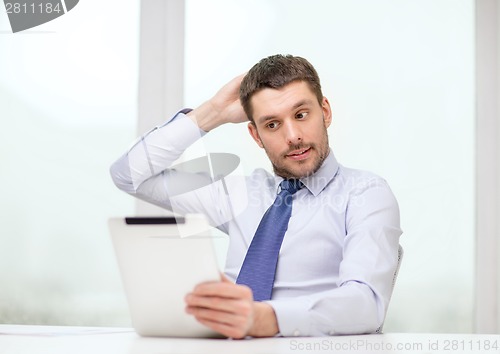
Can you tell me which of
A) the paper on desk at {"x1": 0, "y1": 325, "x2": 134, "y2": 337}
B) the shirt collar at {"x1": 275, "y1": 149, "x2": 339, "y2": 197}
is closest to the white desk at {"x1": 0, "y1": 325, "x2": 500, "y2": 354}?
the paper on desk at {"x1": 0, "y1": 325, "x2": 134, "y2": 337}

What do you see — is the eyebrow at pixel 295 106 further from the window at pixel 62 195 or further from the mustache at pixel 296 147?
the window at pixel 62 195

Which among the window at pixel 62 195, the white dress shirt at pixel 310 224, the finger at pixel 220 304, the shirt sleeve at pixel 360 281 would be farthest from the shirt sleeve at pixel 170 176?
the window at pixel 62 195

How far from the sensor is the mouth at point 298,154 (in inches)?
74.6

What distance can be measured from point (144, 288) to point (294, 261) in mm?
740

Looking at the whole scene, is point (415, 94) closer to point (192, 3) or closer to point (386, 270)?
point (192, 3)

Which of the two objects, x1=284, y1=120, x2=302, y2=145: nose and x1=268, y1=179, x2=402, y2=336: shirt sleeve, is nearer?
x1=268, y1=179, x2=402, y2=336: shirt sleeve

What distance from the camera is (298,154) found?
6.23ft

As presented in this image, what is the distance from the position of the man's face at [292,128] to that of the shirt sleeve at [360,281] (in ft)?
0.59

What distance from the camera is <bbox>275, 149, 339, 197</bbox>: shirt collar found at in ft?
6.27

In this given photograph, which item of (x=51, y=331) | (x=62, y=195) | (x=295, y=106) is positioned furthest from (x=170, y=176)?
(x=62, y=195)

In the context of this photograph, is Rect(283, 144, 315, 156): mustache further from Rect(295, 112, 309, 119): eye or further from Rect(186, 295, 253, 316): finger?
Rect(186, 295, 253, 316): finger

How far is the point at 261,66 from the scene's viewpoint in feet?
6.58

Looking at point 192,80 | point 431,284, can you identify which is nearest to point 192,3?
point 192,80

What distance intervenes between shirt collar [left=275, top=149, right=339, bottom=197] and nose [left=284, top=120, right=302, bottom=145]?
110 mm
